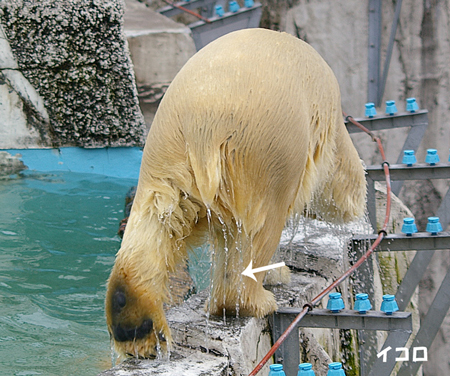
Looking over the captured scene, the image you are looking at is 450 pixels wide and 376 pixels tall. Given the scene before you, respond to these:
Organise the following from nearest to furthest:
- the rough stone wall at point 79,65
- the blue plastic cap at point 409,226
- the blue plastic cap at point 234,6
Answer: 1. the blue plastic cap at point 409,226
2. the rough stone wall at point 79,65
3. the blue plastic cap at point 234,6

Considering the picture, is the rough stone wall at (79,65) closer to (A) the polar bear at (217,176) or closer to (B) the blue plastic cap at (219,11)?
(B) the blue plastic cap at (219,11)

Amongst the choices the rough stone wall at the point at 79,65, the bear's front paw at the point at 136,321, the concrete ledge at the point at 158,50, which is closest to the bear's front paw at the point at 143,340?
the bear's front paw at the point at 136,321

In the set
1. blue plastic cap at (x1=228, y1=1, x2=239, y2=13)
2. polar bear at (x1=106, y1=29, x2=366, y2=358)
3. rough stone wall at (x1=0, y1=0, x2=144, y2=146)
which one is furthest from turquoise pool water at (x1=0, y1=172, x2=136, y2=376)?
blue plastic cap at (x1=228, y1=1, x2=239, y2=13)

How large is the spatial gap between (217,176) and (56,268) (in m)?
2.61

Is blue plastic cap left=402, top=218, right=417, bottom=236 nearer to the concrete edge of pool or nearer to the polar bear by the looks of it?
the polar bear

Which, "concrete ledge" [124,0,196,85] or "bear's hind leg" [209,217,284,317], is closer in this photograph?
"bear's hind leg" [209,217,284,317]

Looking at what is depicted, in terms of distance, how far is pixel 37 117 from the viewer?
21.0ft

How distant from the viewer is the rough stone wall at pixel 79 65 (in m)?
6.01

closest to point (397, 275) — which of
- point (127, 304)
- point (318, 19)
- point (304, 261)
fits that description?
point (304, 261)

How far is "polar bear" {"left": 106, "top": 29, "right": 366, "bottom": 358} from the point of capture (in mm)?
1956

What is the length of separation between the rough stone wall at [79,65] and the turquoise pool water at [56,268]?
57cm

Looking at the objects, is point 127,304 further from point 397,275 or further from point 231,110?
point 397,275

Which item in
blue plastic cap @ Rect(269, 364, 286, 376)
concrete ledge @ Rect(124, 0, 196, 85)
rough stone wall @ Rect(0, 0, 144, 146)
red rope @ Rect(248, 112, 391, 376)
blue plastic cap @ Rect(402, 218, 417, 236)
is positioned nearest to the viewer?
blue plastic cap @ Rect(269, 364, 286, 376)

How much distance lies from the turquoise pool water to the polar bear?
3.27 feet
